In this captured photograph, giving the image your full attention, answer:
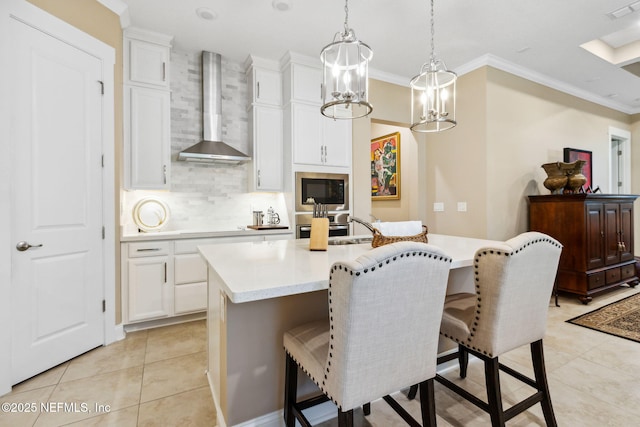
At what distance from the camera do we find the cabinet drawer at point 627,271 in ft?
13.0

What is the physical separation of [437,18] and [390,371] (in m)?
3.16

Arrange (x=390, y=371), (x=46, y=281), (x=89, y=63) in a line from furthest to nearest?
(x=89, y=63)
(x=46, y=281)
(x=390, y=371)

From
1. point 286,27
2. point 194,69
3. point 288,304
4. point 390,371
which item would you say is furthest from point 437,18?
point 390,371

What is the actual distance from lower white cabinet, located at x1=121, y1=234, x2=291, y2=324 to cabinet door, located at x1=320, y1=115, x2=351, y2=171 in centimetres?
162

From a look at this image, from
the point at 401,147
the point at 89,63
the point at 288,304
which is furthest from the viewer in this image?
the point at 401,147

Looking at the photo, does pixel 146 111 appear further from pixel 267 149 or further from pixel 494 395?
pixel 494 395

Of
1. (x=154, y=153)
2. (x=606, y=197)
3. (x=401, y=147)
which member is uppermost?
(x=401, y=147)

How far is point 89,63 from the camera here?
247 centimetres

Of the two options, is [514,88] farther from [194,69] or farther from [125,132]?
[125,132]

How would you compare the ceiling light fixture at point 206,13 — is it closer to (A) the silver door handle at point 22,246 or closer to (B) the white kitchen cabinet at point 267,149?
(B) the white kitchen cabinet at point 267,149

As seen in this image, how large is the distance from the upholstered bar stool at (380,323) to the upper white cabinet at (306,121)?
2.76m

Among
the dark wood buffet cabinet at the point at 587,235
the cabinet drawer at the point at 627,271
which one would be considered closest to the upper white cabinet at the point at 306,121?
the dark wood buffet cabinet at the point at 587,235

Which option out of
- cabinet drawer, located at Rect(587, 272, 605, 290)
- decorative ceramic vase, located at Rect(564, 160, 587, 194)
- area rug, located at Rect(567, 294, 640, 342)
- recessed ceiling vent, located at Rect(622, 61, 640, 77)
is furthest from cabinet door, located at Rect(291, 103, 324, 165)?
recessed ceiling vent, located at Rect(622, 61, 640, 77)

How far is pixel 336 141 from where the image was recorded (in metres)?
3.86
